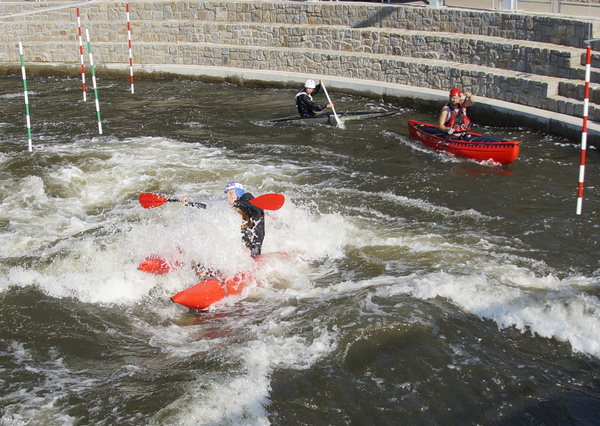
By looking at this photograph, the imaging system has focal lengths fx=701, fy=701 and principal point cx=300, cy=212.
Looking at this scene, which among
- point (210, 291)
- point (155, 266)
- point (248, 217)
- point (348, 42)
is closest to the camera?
point (210, 291)

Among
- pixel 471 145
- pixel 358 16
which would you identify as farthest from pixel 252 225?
pixel 358 16

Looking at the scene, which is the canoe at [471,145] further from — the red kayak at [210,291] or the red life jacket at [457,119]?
the red kayak at [210,291]

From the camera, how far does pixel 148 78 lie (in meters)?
17.0

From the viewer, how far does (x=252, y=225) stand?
6957mm

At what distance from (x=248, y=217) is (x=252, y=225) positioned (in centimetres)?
9

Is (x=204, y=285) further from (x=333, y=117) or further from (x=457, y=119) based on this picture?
(x=333, y=117)

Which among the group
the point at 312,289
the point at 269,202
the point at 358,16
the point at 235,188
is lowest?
the point at 312,289

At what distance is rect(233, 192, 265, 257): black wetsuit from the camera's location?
22.5ft

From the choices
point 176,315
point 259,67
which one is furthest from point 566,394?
point 259,67

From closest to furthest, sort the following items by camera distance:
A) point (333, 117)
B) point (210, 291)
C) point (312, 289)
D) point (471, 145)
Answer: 1. point (210, 291)
2. point (312, 289)
3. point (471, 145)
4. point (333, 117)

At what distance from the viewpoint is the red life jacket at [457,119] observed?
33.7ft

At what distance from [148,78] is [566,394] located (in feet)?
46.1

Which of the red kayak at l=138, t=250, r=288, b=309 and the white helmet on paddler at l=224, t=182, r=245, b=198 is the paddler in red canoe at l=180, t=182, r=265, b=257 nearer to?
the white helmet on paddler at l=224, t=182, r=245, b=198

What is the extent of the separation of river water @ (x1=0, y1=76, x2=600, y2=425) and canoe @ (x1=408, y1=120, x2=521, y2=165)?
182 millimetres
